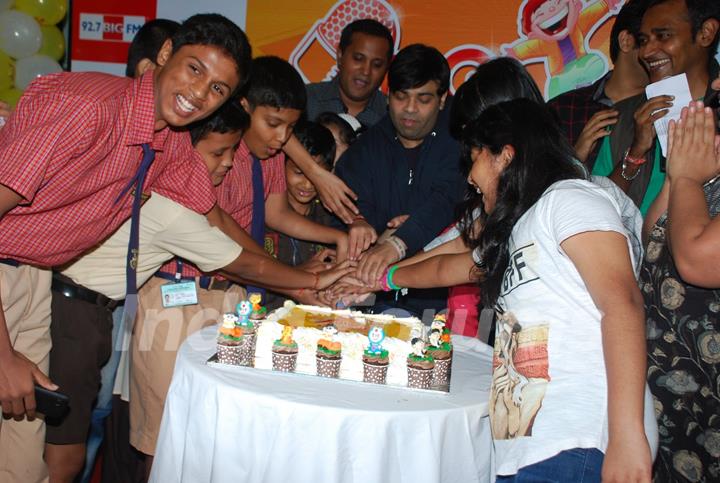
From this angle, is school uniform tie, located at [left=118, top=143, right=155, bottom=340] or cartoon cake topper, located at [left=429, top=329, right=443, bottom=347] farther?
school uniform tie, located at [left=118, top=143, right=155, bottom=340]

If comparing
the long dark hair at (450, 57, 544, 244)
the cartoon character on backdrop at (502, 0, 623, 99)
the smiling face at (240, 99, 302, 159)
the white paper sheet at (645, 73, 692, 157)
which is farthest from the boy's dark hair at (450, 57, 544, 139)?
the cartoon character on backdrop at (502, 0, 623, 99)

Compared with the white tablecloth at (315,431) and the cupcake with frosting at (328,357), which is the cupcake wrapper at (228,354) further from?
the cupcake with frosting at (328,357)

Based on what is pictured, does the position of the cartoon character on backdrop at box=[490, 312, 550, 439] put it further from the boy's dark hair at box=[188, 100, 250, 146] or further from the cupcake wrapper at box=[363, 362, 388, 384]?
the boy's dark hair at box=[188, 100, 250, 146]

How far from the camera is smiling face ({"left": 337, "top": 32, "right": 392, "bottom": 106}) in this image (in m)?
4.11

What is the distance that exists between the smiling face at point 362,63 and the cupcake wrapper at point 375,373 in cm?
236

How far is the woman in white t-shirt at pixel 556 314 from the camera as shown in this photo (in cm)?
147

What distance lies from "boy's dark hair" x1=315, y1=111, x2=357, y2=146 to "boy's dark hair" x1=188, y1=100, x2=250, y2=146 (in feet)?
3.07

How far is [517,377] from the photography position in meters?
1.70

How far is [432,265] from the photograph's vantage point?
2674 millimetres

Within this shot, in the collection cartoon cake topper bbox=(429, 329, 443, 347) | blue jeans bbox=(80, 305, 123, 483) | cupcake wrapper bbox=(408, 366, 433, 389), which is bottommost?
blue jeans bbox=(80, 305, 123, 483)

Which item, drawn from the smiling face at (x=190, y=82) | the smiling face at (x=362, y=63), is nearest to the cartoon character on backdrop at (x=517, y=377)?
the smiling face at (x=190, y=82)

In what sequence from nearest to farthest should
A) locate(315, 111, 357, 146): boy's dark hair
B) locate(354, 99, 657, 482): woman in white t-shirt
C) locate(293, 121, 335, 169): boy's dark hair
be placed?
locate(354, 99, 657, 482): woman in white t-shirt, locate(293, 121, 335, 169): boy's dark hair, locate(315, 111, 357, 146): boy's dark hair

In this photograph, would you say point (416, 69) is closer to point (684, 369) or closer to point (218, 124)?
point (218, 124)

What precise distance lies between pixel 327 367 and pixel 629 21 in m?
2.50
